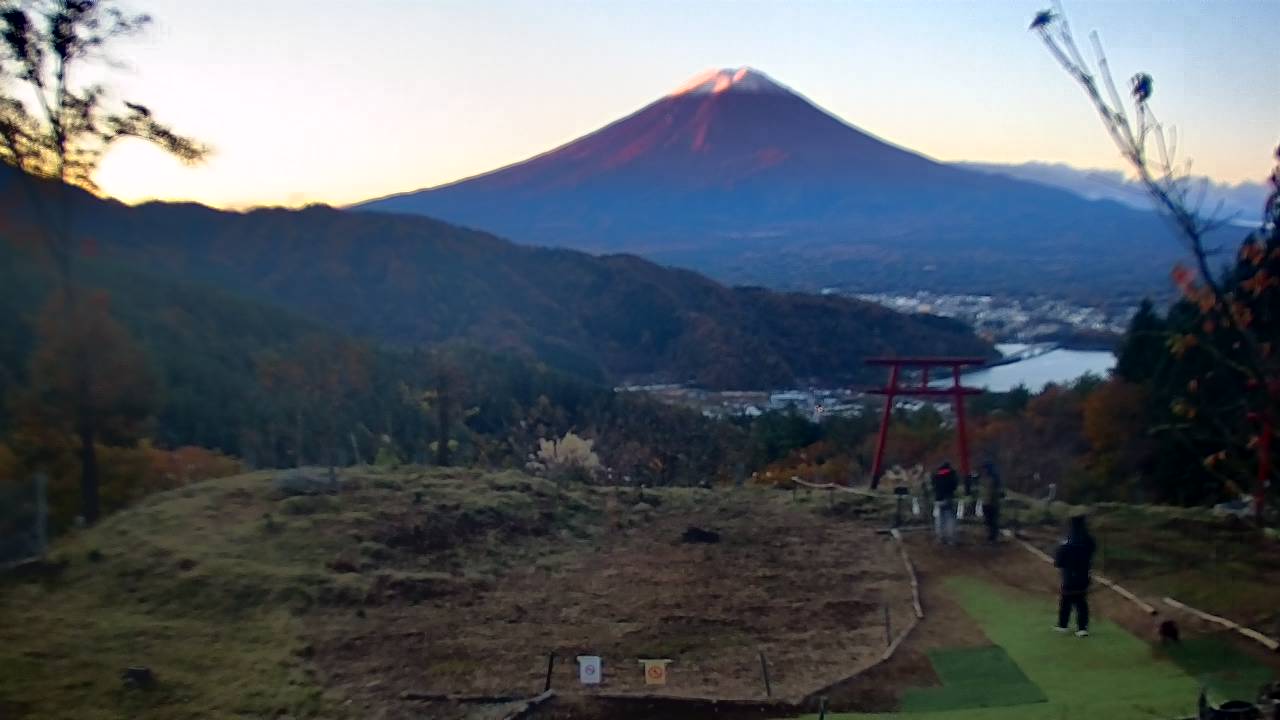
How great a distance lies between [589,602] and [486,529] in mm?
2133

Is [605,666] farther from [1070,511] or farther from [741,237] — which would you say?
[741,237]

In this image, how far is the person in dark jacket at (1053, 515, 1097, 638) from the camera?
718cm

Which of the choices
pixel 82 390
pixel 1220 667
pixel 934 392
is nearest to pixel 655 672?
pixel 1220 667

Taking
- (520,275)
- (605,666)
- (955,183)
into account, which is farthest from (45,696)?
(955,183)

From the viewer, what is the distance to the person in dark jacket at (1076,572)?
7180 mm

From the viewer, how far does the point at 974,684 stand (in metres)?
6.57

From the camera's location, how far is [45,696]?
6.06m

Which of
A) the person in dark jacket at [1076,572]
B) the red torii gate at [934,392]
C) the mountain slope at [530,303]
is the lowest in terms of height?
the person in dark jacket at [1076,572]

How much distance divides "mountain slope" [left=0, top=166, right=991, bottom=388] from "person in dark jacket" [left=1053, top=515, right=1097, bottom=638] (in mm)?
38851

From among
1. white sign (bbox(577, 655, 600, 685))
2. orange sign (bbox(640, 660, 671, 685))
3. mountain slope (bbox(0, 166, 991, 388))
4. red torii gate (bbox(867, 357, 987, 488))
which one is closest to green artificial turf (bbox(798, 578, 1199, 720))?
orange sign (bbox(640, 660, 671, 685))

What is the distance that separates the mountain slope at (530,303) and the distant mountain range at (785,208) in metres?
46.8

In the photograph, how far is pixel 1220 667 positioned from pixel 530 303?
167 feet

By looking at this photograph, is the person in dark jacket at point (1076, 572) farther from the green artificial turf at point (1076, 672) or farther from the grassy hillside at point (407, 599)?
the grassy hillside at point (407, 599)

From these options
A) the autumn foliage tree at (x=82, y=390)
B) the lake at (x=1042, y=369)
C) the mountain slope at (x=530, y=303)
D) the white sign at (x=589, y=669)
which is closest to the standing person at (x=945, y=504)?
the white sign at (x=589, y=669)
